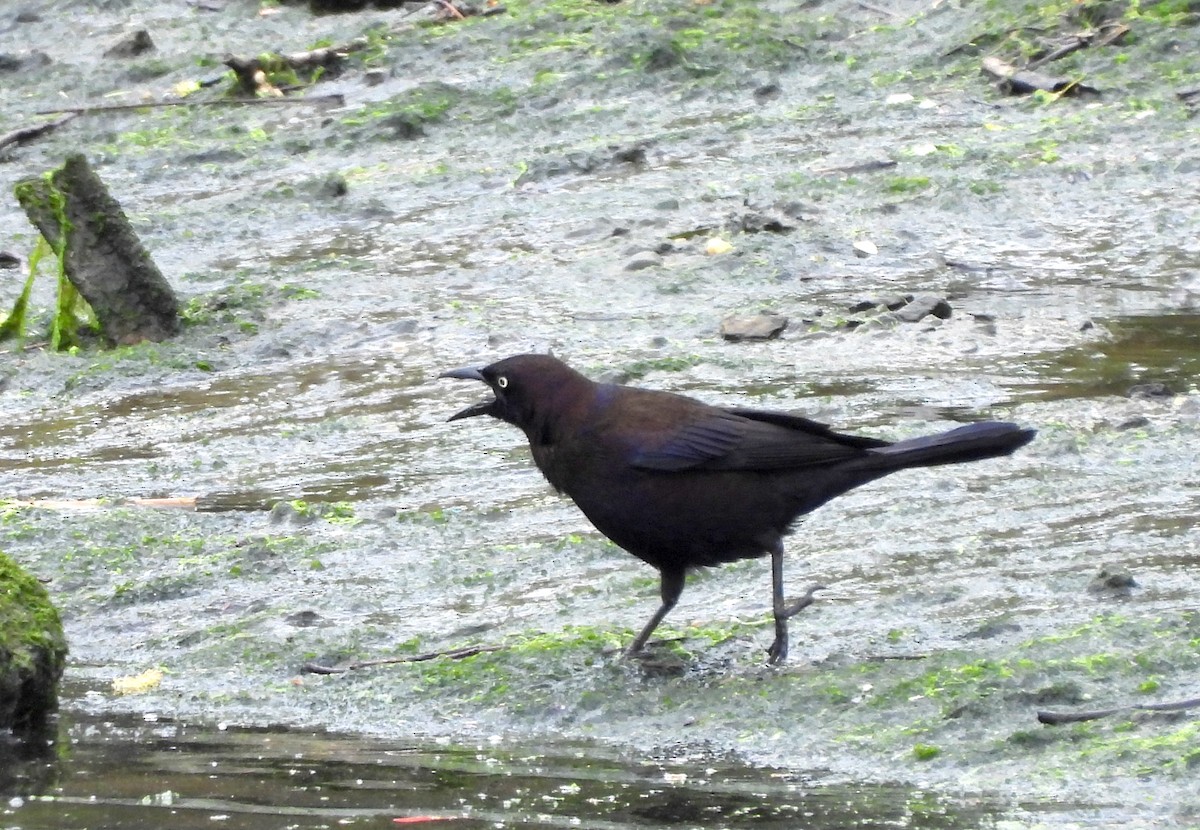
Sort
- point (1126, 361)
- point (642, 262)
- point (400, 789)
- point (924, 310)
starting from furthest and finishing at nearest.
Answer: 1. point (642, 262)
2. point (924, 310)
3. point (1126, 361)
4. point (400, 789)

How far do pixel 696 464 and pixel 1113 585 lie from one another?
1.12 m

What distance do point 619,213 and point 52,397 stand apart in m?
3.36

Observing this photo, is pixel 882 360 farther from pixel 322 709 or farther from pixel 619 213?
pixel 322 709

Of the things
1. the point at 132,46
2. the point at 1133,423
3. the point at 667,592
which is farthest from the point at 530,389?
the point at 132,46

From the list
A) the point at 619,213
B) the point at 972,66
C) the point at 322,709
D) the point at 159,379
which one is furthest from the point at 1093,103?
the point at 322,709

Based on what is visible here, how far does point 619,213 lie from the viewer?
35.7 ft

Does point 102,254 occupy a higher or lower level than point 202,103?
higher

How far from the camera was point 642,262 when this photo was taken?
9836 millimetres

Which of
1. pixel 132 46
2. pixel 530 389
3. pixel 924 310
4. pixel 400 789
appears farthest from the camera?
pixel 132 46

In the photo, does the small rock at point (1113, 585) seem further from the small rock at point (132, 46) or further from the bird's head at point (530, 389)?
the small rock at point (132, 46)

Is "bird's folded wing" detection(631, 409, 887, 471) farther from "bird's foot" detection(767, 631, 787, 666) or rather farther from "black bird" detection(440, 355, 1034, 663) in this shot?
"bird's foot" detection(767, 631, 787, 666)

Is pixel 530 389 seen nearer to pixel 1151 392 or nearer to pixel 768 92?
pixel 1151 392

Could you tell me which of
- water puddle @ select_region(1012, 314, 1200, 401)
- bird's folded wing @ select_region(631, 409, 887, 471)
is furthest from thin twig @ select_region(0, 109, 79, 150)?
bird's folded wing @ select_region(631, 409, 887, 471)

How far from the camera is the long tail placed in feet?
17.5
